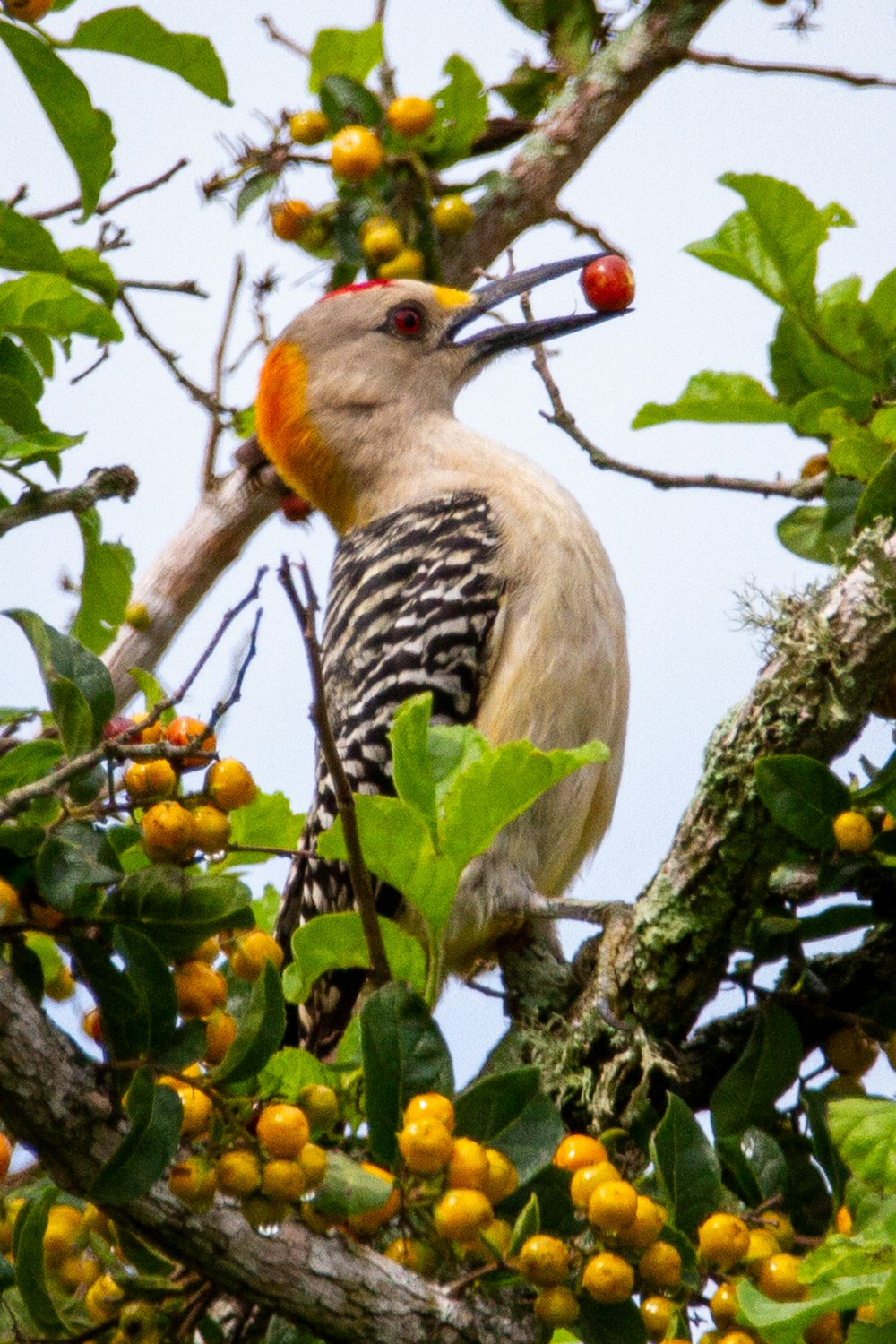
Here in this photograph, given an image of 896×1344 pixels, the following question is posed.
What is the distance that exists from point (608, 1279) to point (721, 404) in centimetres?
201

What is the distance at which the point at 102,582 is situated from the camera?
3408 millimetres

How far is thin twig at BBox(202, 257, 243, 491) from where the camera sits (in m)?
4.68

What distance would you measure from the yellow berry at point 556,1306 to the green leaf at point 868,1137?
1.73ft

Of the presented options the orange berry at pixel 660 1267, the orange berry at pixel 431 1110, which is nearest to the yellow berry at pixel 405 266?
the orange berry at pixel 431 1110

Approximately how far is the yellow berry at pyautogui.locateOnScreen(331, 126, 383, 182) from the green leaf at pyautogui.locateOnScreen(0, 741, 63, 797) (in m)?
2.50

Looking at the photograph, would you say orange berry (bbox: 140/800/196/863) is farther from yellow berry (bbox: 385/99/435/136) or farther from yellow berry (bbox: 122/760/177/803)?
yellow berry (bbox: 385/99/435/136)

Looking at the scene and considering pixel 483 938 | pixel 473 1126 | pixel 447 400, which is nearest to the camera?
pixel 473 1126

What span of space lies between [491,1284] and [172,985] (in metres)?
0.65

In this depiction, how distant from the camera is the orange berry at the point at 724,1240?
248cm

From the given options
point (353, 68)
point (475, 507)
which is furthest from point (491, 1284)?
point (353, 68)

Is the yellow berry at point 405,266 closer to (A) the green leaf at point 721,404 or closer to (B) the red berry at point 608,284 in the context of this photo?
(B) the red berry at point 608,284

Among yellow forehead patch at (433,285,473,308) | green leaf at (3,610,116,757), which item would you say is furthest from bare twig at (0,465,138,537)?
yellow forehead patch at (433,285,473,308)

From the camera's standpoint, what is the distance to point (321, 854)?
2.67 metres

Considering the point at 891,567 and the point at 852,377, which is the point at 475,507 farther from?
the point at 891,567
